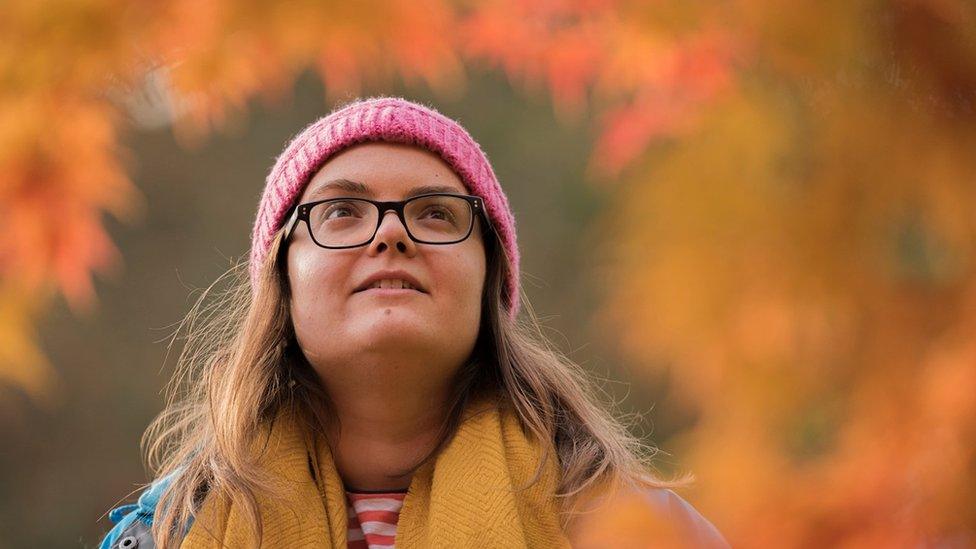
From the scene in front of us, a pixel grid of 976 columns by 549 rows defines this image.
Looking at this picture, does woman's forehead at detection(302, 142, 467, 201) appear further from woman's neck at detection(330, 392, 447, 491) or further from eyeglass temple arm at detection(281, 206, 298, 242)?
woman's neck at detection(330, 392, 447, 491)

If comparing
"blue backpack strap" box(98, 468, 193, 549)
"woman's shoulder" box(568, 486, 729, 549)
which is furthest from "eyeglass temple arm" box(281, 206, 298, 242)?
"woman's shoulder" box(568, 486, 729, 549)

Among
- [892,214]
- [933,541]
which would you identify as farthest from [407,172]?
[933,541]

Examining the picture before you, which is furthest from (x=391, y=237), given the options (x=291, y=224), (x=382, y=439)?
(x=382, y=439)

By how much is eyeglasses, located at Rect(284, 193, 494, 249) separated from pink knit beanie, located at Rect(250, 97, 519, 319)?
0.09 meters

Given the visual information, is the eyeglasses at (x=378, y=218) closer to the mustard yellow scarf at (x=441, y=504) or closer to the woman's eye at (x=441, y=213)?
the woman's eye at (x=441, y=213)

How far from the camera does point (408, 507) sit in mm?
2131

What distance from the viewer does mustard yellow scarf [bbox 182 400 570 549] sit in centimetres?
206

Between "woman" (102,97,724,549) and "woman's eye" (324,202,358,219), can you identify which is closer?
"woman" (102,97,724,549)

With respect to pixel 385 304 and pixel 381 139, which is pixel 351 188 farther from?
pixel 385 304

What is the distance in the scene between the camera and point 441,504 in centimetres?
208

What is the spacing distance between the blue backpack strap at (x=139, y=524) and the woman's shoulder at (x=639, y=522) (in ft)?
2.31

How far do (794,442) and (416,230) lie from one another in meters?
0.80

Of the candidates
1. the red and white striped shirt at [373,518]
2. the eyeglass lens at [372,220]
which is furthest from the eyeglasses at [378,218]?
the red and white striped shirt at [373,518]

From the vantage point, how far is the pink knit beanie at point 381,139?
7.72 feet
